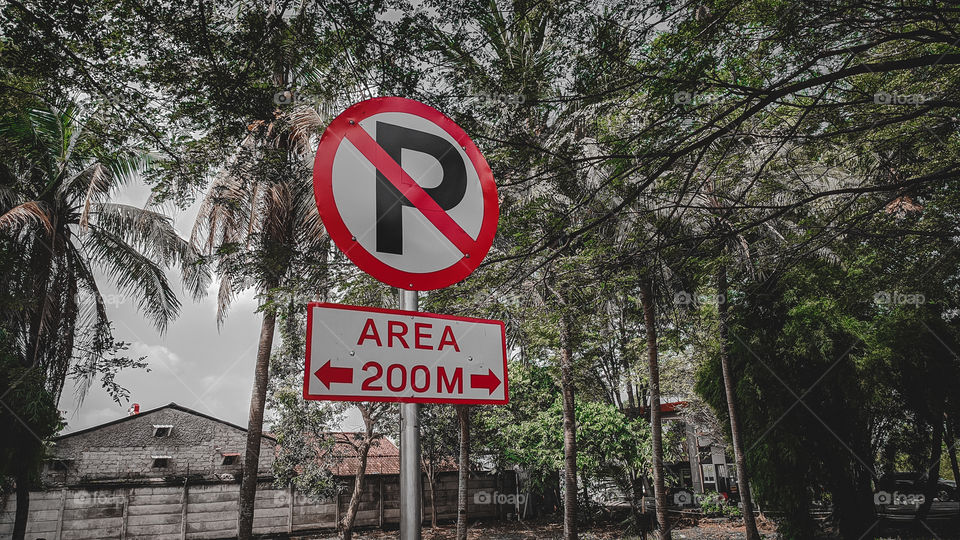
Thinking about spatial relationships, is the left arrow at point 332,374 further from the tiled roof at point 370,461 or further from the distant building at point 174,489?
the tiled roof at point 370,461

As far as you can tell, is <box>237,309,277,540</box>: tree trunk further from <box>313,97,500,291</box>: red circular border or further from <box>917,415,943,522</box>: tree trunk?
<box>917,415,943,522</box>: tree trunk

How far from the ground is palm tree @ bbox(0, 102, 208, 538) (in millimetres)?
10961

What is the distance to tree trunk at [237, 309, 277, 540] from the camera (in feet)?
29.0

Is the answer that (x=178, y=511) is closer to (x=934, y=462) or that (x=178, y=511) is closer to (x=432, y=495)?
(x=432, y=495)

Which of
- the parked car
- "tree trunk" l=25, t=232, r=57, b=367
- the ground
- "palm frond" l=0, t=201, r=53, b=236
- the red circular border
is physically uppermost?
"palm frond" l=0, t=201, r=53, b=236

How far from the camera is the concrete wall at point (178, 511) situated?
560 inches

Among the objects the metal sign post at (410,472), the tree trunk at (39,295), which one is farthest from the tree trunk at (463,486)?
the metal sign post at (410,472)

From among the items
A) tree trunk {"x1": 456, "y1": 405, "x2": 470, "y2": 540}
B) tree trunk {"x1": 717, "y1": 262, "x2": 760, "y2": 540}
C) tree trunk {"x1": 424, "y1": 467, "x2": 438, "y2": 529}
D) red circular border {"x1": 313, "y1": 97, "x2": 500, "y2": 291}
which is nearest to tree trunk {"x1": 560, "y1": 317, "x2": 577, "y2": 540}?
tree trunk {"x1": 717, "y1": 262, "x2": 760, "y2": 540}

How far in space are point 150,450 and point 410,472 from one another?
20.5 metres

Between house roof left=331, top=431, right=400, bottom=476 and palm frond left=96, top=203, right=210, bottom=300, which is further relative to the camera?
house roof left=331, top=431, right=400, bottom=476

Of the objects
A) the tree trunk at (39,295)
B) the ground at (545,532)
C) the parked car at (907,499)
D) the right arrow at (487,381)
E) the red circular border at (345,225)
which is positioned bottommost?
the ground at (545,532)

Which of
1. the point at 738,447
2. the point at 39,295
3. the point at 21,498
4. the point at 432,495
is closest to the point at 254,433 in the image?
the point at 21,498

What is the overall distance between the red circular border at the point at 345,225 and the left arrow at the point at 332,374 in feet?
0.90

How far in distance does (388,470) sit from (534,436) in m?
7.09
